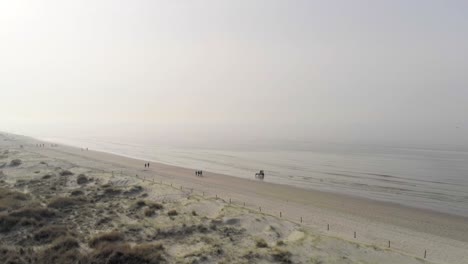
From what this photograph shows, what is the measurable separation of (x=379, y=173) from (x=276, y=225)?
153 ft

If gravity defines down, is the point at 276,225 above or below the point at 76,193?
below

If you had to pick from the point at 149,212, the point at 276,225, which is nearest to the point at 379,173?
the point at 276,225

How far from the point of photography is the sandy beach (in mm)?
19984

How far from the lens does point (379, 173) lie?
217ft

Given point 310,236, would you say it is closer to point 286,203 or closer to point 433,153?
point 286,203

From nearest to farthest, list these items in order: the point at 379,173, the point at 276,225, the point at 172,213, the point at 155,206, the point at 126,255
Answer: the point at 126,255, the point at 276,225, the point at 172,213, the point at 155,206, the point at 379,173

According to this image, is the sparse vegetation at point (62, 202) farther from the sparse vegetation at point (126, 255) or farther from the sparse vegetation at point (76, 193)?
the sparse vegetation at point (126, 255)

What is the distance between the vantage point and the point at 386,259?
67.5 feet

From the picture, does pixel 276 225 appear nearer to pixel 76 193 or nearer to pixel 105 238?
pixel 105 238

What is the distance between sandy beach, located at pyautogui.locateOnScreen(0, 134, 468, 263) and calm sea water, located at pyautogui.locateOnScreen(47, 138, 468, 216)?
6343 mm

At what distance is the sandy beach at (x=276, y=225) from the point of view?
20.0m

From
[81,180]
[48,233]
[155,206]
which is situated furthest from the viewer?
[81,180]

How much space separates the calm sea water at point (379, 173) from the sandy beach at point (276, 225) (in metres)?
6.34

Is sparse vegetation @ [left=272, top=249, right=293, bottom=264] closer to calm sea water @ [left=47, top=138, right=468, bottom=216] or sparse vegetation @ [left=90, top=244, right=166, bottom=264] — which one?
sparse vegetation @ [left=90, top=244, right=166, bottom=264]
